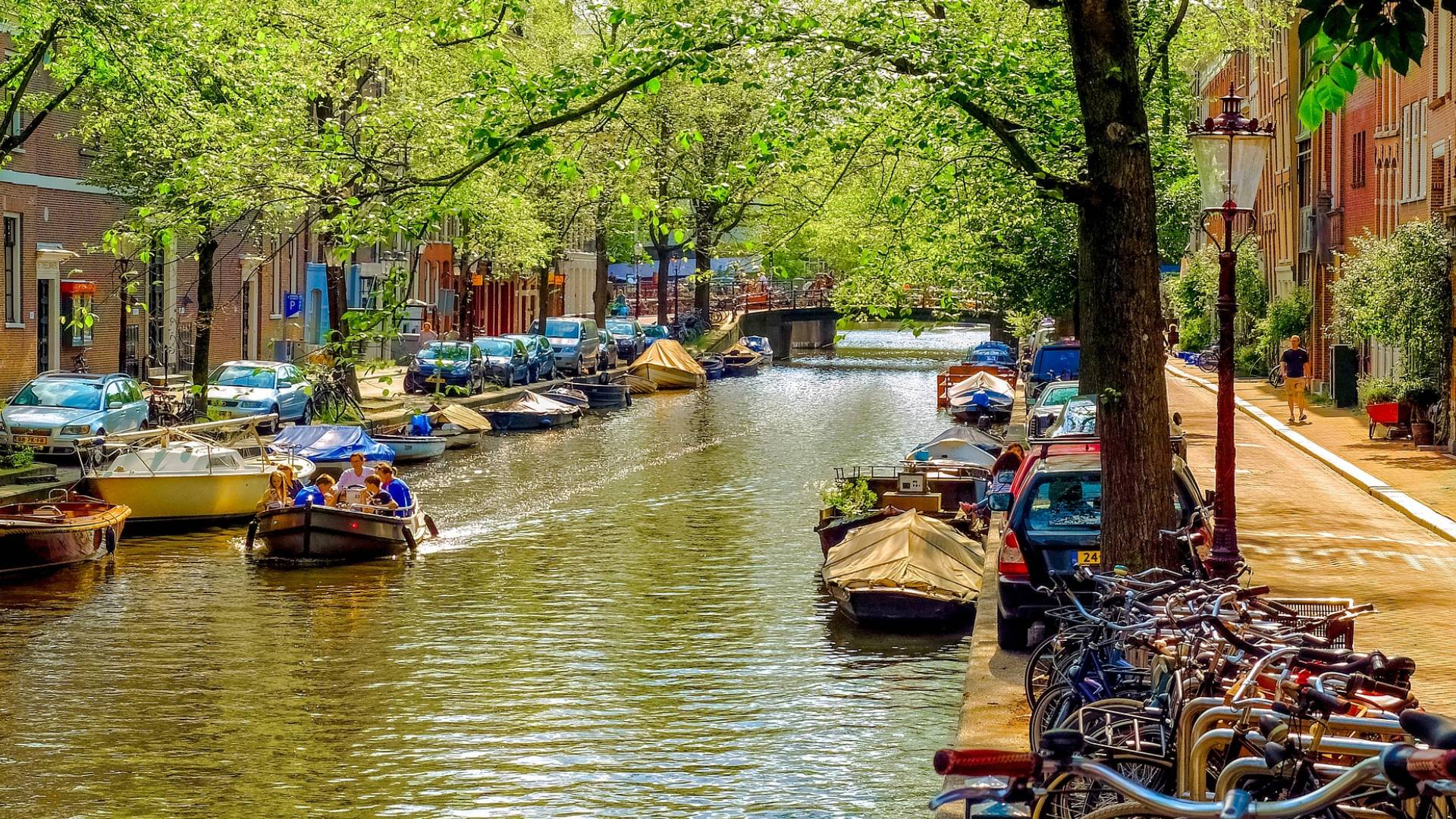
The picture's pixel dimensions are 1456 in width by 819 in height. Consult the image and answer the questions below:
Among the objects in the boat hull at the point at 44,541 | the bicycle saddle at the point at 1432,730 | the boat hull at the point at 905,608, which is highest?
the bicycle saddle at the point at 1432,730

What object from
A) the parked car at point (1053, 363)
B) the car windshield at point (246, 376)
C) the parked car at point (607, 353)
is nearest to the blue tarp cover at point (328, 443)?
the car windshield at point (246, 376)

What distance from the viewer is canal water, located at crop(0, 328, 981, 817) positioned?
15359 millimetres

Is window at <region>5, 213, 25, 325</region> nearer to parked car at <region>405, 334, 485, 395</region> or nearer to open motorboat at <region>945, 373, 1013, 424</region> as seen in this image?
parked car at <region>405, 334, 485, 395</region>

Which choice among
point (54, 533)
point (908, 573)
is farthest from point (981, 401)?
point (54, 533)

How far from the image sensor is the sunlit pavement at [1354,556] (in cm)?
1486

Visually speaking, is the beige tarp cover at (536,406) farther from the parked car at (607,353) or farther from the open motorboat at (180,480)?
the open motorboat at (180,480)

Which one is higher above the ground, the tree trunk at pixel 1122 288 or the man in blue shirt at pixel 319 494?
the tree trunk at pixel 1122 288

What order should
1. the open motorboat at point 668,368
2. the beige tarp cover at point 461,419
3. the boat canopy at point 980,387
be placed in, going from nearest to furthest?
the beige tarp cover at point 461,419
the boat canopy at point 980,387
the open motorboat at point 668,368

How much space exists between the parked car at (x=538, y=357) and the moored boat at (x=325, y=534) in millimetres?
30482

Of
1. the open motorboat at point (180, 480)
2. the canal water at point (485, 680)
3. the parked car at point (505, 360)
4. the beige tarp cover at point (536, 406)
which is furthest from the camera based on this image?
the parked car at point (505, 360)

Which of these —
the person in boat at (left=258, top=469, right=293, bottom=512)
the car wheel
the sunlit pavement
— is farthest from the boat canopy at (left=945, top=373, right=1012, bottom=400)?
the car wheel

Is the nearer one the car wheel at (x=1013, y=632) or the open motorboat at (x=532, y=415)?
the car wheel at (x=1013, y=632)

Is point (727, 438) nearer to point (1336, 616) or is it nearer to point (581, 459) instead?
point (581, 459)

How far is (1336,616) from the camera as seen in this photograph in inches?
344
